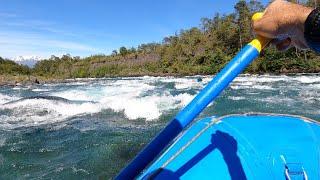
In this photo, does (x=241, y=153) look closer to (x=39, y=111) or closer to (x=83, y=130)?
(x=83, y=130)

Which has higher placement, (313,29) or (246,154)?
(313,29)

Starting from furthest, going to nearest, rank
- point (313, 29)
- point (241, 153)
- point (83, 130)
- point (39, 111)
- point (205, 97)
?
point (39, 111) → point (83, 130) → point (241, 153) → point (205, 97) → point (313, 29)

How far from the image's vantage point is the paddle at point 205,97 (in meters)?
1.88

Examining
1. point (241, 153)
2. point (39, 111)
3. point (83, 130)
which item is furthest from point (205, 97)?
point (39, 111)

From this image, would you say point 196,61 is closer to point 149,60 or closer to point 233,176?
point 149,60

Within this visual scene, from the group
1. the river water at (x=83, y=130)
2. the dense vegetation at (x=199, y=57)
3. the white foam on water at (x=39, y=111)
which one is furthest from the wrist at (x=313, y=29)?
the dense vegetation at (x=199, y=57)

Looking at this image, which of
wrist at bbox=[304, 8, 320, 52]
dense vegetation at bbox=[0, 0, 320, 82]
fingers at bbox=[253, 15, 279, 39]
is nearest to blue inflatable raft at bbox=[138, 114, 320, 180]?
A: fingers at bbox=[253, 15, 279, 39]

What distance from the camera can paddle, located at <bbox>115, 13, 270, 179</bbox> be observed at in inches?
74.0

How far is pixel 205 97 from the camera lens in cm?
196

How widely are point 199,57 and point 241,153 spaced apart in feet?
188

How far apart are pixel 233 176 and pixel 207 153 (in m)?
0.25

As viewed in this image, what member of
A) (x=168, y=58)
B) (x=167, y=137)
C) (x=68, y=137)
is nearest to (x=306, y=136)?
(x=167, y=137)

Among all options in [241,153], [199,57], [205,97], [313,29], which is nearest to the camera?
[313,29]

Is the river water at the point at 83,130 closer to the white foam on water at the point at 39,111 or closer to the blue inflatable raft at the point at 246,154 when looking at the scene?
the white foam on water at the point at 39,111
